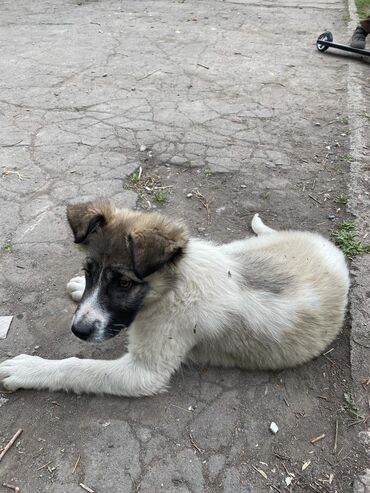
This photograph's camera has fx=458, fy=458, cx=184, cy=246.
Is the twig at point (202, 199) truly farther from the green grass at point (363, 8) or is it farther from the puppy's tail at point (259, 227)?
the green grass at point (363, 8)

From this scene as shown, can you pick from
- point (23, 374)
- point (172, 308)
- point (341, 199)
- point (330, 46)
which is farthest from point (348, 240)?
point (330, 46)

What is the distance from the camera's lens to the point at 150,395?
3.03 m

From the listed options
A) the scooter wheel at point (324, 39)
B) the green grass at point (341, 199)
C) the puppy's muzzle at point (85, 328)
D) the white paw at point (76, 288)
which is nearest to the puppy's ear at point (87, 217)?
the puppy's muzzle at point (85, 328)

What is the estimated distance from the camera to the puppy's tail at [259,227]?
4344 mm

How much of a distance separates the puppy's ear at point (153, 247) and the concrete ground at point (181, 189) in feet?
3.36

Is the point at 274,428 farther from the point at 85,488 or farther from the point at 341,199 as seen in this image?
the point at 341,199

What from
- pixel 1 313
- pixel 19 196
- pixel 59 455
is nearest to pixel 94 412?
pixel 59 455

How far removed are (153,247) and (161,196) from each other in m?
2.35

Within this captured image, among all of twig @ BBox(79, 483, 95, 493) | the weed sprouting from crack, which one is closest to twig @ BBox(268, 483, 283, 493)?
twig @ BBox(79, 483, 95, 493)

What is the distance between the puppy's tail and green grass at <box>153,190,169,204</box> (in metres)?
0.98

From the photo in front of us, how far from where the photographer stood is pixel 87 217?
2.76 m

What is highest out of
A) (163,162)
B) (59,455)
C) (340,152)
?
(340,152)

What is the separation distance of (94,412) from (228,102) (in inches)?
207

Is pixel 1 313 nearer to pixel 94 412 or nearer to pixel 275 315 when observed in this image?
pixel 94 412
